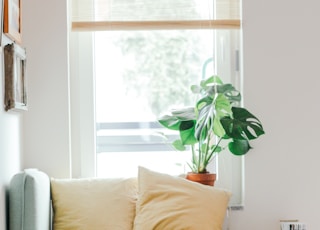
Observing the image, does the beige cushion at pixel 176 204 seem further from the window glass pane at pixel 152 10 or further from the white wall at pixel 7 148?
the window glass pane at pixel 152 10

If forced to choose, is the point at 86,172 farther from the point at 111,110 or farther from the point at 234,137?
the point at 234,137

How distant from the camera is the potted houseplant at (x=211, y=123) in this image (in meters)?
2.47

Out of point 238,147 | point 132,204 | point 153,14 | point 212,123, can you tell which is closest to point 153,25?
point 153,14

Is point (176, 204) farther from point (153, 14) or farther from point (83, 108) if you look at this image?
point (153, 14)

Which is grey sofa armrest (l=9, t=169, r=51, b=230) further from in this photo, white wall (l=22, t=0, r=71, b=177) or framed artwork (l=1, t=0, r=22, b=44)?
framed artwork (l=1, t=0, r=22, b=44)

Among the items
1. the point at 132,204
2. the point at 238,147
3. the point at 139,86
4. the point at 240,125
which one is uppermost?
the point at 139,86

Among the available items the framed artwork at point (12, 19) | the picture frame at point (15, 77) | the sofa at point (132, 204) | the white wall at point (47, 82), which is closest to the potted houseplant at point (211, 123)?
the sofa at point (132, 204)

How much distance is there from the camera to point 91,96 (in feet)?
9.12

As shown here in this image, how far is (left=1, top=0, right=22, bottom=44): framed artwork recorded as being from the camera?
6.79 feet

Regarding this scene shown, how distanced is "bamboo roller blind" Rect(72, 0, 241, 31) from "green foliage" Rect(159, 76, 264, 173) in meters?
0.33

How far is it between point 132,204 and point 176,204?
24cm

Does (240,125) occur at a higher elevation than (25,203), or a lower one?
higher

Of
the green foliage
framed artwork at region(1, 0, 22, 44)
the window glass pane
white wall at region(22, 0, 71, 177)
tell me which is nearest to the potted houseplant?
the green foliage

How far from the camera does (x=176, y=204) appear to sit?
2324 millimetres
